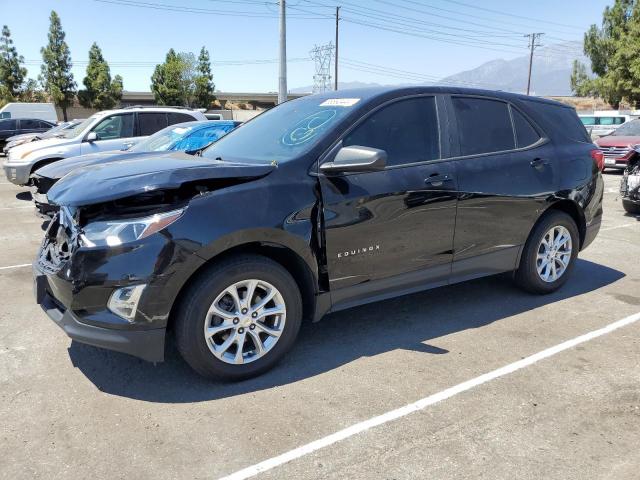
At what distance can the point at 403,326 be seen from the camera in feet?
14.0

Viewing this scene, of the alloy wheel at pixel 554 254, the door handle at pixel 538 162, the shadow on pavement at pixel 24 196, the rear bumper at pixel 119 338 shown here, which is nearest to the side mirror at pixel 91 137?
the shadow on pavement at pixel 24 196

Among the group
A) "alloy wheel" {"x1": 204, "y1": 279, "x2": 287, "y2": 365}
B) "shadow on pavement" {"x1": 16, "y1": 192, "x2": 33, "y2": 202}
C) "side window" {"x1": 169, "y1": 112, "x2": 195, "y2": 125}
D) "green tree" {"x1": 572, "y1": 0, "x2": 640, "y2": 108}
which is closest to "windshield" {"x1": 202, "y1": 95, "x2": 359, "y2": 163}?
"alloy wheel" {"x1": 204, "y1": 279, "x2": 287, "y2": 365}

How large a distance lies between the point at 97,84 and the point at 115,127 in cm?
4607

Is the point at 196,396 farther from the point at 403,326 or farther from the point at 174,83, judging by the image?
the point at 174,83

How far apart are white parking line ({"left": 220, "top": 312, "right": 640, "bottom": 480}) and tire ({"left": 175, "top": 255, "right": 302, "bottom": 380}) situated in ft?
2.50

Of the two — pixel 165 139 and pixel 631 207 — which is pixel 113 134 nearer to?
pixel 165 139

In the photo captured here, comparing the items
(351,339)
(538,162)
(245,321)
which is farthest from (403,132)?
(245,321)

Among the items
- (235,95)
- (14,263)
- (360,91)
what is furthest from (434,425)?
(235,95)

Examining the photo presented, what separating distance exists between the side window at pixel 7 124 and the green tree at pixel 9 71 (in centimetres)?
2527

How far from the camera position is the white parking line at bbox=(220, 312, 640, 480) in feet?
8.44

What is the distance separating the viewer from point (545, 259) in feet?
15.9

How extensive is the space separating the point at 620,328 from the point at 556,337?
24.5 inches

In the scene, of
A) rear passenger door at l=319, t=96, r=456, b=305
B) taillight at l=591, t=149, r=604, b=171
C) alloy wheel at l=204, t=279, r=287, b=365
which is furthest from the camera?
taillight at l=591, t=149, r=604, b=171

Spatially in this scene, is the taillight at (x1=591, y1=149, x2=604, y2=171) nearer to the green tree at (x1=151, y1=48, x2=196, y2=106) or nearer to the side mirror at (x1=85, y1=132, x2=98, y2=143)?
→ the side mirror at (x1=85, y1=132, x2=98, y2=143)
